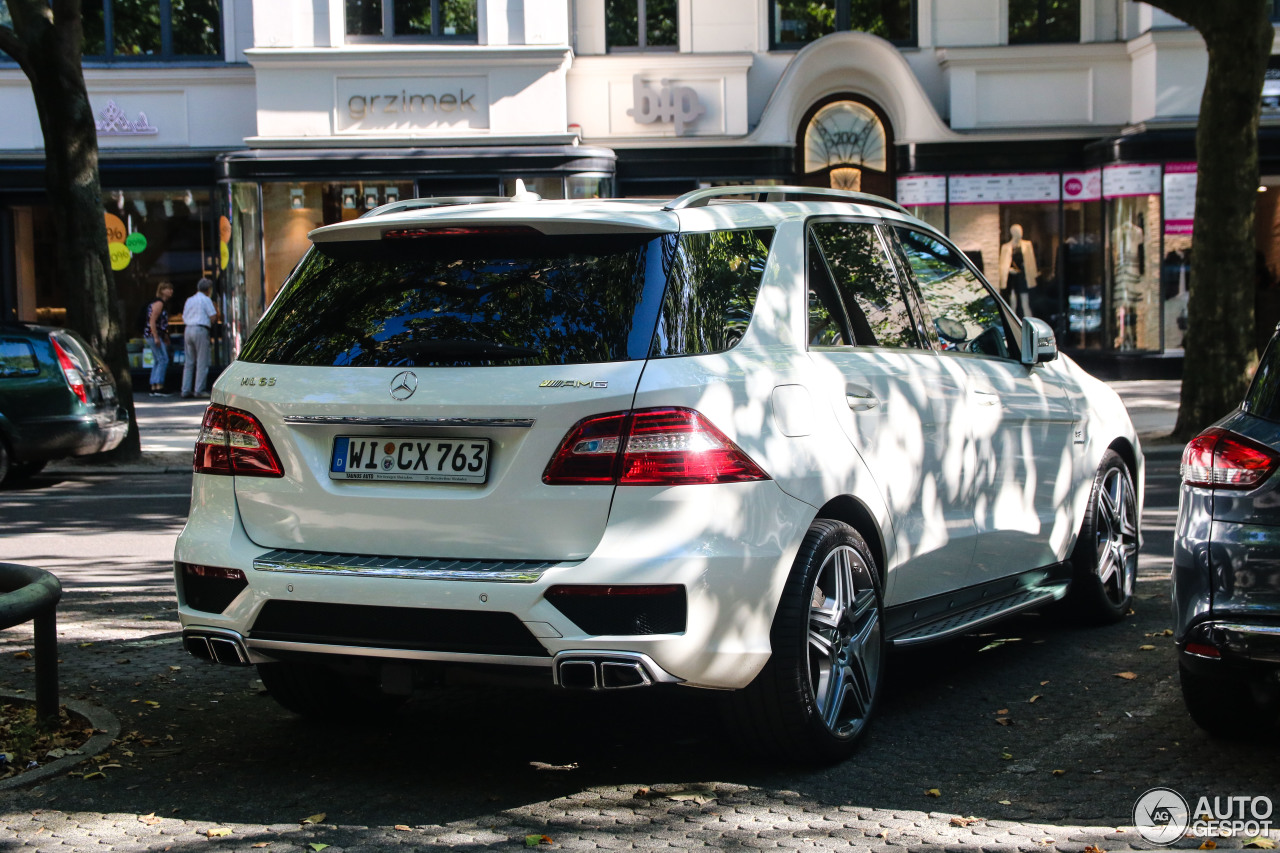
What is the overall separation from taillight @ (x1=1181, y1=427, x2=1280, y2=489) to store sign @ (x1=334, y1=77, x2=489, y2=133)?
59.7 ft

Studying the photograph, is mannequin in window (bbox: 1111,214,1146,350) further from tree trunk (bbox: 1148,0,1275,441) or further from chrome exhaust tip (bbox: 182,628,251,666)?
chrome exhaust tip (bbox: 182,628,251,666)

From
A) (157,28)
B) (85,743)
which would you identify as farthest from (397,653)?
(157,28)

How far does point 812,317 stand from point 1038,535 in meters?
1.76

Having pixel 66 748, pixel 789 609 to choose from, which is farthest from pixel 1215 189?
pixel 66 748

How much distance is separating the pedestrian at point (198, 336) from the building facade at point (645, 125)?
280 millimetres

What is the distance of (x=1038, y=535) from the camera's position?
6.04 meters

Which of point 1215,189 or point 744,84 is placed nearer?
point 1215,189

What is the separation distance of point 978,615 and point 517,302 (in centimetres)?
226

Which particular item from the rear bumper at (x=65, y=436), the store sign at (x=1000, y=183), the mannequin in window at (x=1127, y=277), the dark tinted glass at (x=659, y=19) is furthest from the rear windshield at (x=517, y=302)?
the dark tinted glass at (x=659, y=19)

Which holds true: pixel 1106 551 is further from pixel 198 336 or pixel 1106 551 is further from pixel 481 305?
pixel 198 336

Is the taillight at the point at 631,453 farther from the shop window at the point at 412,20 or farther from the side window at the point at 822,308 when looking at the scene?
the shop window at the point at 412,20

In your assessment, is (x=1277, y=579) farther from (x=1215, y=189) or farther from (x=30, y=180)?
(x=30, y=180)

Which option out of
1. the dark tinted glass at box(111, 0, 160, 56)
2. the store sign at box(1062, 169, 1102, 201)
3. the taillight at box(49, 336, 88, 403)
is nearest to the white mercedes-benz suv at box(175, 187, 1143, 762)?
the taillight at box(49, 336, 88, 403)

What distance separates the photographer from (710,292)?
449cm
